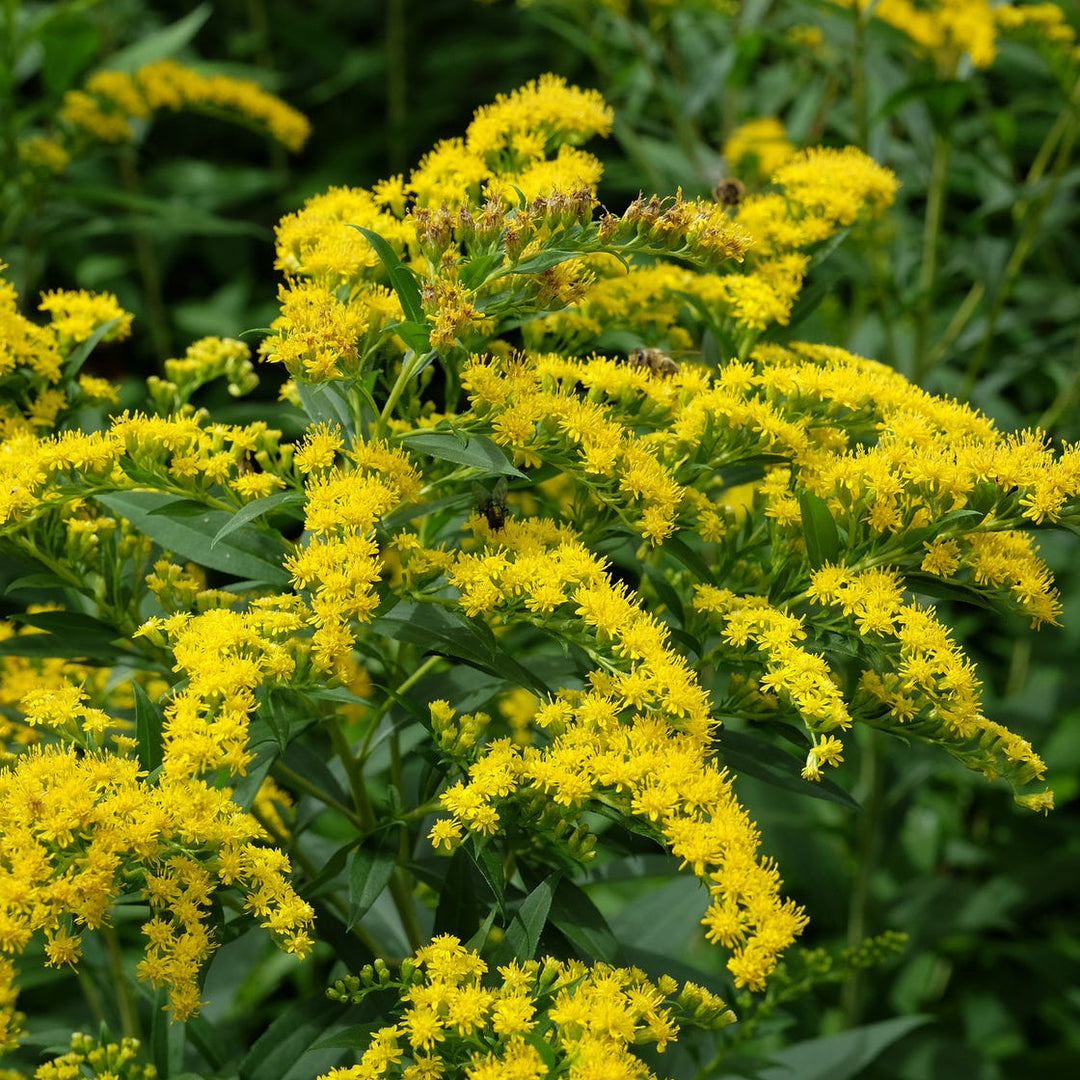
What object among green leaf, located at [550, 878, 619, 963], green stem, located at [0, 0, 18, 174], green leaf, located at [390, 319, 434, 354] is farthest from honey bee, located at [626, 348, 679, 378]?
green stem, located at [0, 0, 18, 174]

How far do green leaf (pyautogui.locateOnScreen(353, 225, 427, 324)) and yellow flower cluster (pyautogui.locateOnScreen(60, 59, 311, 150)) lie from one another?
8.09 feet

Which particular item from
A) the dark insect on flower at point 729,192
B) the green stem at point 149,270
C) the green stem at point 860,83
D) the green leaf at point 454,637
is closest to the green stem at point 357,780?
the green leaf at point 454,637

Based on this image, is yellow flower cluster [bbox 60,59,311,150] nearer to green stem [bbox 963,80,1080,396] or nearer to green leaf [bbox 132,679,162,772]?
green stem [bbox 963,80,1080,396]

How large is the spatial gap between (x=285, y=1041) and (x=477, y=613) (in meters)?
0.79

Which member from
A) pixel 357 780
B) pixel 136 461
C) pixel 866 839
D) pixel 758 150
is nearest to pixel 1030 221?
pixel 758 150

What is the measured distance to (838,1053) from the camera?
2.70 meters

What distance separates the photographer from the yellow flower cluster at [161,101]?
12.7 ft

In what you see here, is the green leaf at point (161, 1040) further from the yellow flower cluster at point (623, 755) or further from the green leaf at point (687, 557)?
the green leaf at point (687, 557)

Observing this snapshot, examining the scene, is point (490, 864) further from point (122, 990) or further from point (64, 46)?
point (64, 46)

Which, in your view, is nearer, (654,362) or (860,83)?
(654,362)

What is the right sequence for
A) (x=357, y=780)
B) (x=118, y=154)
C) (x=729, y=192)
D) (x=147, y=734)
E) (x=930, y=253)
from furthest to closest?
(x=118, y=154), (x=930, y=253), (x=729, y=192), (x=357, y=780), (x=147, y=734)

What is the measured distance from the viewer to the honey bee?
2.26m

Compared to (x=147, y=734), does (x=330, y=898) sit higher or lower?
lower

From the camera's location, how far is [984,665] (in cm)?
463
